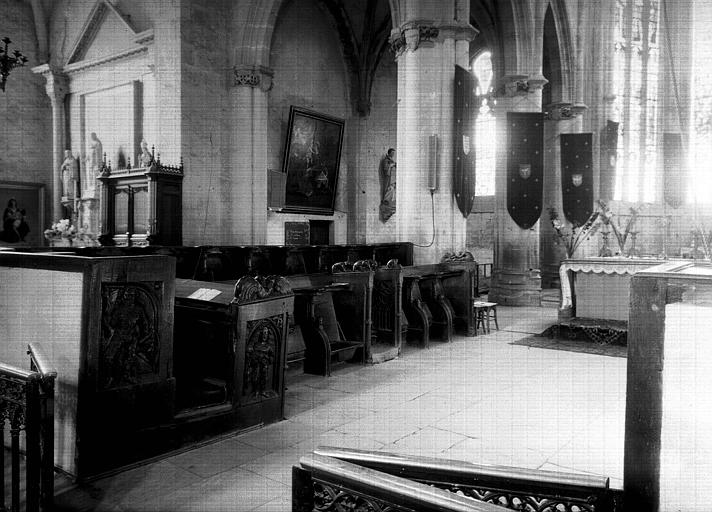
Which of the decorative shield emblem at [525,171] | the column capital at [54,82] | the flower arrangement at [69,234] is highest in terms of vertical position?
the column capital at [54,82]

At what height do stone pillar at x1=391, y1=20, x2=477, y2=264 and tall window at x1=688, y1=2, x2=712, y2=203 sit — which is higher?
tall window at x1=688, y1=2, x2=712, y2=203

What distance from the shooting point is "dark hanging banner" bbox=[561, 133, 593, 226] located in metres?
12.3

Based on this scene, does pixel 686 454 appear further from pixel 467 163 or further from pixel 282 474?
pixel 467 163

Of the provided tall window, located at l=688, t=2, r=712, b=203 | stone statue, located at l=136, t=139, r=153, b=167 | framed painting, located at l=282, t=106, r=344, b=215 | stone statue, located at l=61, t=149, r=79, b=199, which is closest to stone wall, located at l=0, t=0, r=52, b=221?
stone statue, located at l=61, t=149, r=79, b=199

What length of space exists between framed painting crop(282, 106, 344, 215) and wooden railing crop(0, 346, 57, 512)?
10.5m

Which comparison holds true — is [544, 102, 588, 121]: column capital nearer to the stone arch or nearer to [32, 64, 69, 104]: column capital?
the stone arch

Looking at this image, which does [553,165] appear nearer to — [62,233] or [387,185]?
[387,185]

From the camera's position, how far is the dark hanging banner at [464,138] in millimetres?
8922

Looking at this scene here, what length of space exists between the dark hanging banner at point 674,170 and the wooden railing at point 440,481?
52.7 ft

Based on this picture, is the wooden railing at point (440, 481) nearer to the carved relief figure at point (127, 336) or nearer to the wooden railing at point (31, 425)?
the wooden railing at point (31, 425)

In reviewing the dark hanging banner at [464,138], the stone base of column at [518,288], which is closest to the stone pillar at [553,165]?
the stone base of column at [518,288]

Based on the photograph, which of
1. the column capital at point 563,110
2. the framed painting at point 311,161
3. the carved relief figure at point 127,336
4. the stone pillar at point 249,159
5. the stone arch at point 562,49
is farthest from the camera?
the column capital at point 563,110

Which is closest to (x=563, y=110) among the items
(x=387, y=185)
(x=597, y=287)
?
(x=387, y=185)

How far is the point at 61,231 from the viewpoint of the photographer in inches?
441
